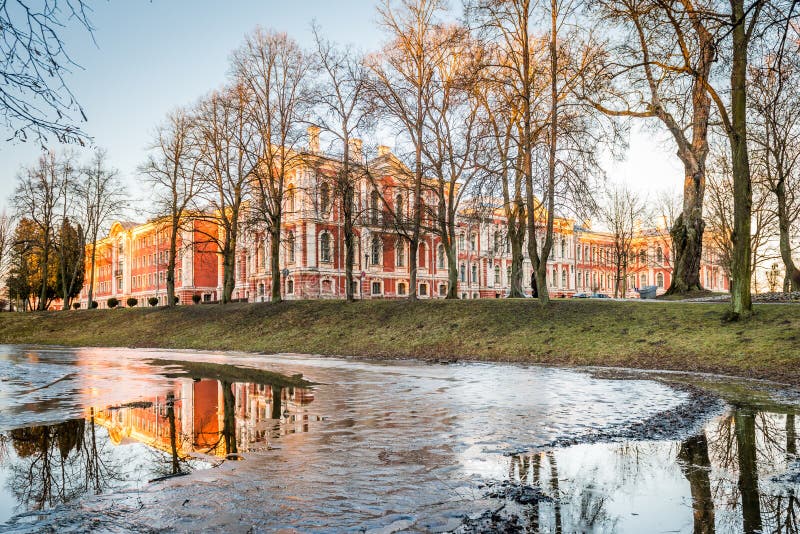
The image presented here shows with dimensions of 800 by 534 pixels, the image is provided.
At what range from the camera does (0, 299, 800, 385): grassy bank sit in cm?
1719

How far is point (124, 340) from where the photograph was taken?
121ft

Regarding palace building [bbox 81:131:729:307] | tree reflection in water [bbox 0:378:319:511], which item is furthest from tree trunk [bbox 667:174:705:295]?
tree reflection in water [bbox 0:378:319:511]

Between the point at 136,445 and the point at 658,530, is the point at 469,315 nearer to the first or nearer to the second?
the point at 136,445

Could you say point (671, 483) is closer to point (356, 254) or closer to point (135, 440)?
point (135, 440)

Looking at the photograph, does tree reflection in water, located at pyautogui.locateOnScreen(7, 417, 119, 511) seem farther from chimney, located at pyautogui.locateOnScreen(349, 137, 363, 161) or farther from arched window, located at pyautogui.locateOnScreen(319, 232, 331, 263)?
arched window, located at pyautogui.locateOnScreen(319, 232, 331, 263)

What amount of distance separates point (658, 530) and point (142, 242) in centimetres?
9426

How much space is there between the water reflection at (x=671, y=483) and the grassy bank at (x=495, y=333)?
805 cm

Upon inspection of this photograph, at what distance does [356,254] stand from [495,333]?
40958mm

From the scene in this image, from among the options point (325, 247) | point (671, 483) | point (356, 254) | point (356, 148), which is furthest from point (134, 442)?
point (356, 254)

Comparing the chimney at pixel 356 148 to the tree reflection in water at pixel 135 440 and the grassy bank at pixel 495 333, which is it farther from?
the tree reflection in water at pixel 135 440

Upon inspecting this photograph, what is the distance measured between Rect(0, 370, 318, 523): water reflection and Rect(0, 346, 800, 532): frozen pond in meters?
0.03

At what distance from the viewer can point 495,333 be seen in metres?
24.2

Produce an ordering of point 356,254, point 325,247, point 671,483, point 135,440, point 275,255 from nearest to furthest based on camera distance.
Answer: point 671,483 → point 135,440 → point 275,255 → point 325,247 → point 356,254

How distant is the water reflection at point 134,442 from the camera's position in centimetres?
545
